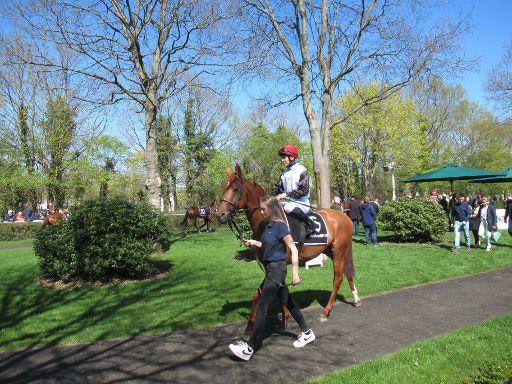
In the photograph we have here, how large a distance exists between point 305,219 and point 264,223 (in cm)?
88

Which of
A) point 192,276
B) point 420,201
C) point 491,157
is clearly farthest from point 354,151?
point 192,276

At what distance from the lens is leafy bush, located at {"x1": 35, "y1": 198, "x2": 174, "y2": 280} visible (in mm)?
9828

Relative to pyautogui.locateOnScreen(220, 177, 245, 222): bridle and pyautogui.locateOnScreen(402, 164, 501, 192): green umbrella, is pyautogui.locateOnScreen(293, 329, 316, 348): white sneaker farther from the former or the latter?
pyautogui.locateOnScreen(402, 164, 501, 192): green umbrella

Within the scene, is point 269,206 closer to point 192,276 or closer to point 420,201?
point 192,276

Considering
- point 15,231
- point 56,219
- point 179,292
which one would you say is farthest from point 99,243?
point 15,231

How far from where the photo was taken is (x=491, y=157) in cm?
4569

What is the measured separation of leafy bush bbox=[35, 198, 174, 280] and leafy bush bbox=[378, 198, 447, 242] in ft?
32.1

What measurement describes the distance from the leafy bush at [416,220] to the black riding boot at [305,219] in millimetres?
10093

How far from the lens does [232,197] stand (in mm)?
5848

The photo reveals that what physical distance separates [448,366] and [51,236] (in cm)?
914

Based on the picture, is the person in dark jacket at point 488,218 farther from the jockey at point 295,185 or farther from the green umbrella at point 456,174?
the jockey at point 295,185

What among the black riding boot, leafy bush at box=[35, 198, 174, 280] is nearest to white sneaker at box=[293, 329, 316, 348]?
the black riding boot

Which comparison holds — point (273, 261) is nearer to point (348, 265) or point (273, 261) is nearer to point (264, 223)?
Answer: point (264, 223)

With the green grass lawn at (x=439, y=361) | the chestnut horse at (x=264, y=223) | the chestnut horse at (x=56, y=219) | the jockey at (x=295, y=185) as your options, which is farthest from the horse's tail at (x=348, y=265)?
the chestnut horse at (x=56, y=219)
